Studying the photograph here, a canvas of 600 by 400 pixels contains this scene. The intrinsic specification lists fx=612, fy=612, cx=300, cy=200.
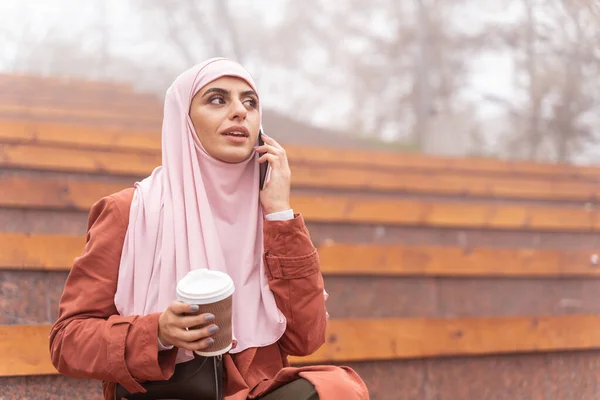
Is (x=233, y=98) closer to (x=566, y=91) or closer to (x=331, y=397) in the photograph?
(x=331, y=397)

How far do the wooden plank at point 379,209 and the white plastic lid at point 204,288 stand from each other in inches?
86.1

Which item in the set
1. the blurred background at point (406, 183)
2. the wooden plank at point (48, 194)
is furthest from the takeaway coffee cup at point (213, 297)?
the wooden plank at point (48, 194)

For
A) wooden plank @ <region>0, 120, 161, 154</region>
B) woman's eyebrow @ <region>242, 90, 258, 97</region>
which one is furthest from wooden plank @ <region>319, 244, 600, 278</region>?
wooden plank @ <region>0, 120, 161, 154</region>

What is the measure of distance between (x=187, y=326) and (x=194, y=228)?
1.00ft

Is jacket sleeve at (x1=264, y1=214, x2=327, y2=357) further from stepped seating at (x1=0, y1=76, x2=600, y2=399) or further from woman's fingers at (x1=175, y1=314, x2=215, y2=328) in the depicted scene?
stepped seating at (x1=0, y1=76, x2=600, y2=399)

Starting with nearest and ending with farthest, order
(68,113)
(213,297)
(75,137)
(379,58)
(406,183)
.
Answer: (213,297)
(75,137)
(406,183)
(68,113)
(379,58)

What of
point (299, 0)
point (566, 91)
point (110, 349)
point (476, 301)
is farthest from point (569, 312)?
point (299, 0)

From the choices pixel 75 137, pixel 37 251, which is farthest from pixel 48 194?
pixel 75 137

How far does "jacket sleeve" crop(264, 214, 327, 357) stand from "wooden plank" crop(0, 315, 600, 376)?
73 cm

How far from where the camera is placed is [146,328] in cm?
120

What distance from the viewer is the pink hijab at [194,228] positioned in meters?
1.32

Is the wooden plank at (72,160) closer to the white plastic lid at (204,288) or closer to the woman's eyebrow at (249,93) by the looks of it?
the woman's eyebrow at (249,93)

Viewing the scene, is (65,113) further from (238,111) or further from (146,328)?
(146,328)

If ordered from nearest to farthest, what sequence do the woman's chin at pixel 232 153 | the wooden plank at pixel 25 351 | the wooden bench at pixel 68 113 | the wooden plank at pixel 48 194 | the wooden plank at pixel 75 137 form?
the woman's chin at pixel 232 153, the wooden plank at pixel 25 351, the wooden plank at pixel 48 194, the wooden plank at pixel 75 137, the wooden bench at pixel 68 113
